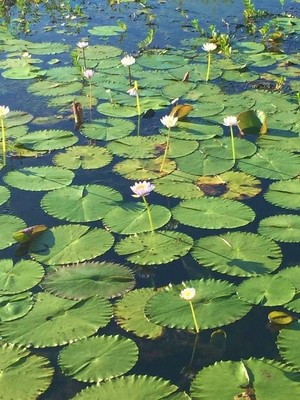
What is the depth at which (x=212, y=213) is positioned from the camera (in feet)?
9.73

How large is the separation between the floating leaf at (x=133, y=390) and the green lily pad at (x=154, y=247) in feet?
2.29

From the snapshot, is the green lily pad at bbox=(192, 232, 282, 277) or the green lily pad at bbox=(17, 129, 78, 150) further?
the green lily pad at bbox=(17, 129, 78, 150)

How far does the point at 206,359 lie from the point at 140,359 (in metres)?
0.25

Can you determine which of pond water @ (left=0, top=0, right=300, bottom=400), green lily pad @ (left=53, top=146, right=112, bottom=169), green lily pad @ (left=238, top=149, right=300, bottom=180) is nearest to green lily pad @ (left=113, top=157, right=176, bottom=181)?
pond water @ (left=0, top=0, right=300, bottom=400)

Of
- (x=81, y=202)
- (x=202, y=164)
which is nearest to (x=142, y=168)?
(x=202, y=164)

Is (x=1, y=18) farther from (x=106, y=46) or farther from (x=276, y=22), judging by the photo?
(x=276, y=22)

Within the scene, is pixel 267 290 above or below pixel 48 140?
above

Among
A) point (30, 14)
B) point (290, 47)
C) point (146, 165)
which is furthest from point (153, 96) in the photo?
point (30, 14)

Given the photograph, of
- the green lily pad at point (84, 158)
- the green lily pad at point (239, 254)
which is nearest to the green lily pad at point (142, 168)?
the green lily pad at point (84, 158)

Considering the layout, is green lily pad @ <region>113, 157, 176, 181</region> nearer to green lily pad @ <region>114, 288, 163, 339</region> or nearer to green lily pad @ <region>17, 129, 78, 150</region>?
green lily pad @ <region>17, 129, 78, 150</region>

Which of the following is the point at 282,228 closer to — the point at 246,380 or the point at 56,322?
the point at 246,380

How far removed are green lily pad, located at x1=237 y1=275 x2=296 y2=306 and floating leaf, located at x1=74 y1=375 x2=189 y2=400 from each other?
58 cm

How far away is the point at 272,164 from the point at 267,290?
1154mm

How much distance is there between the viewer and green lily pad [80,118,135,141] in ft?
12.5
